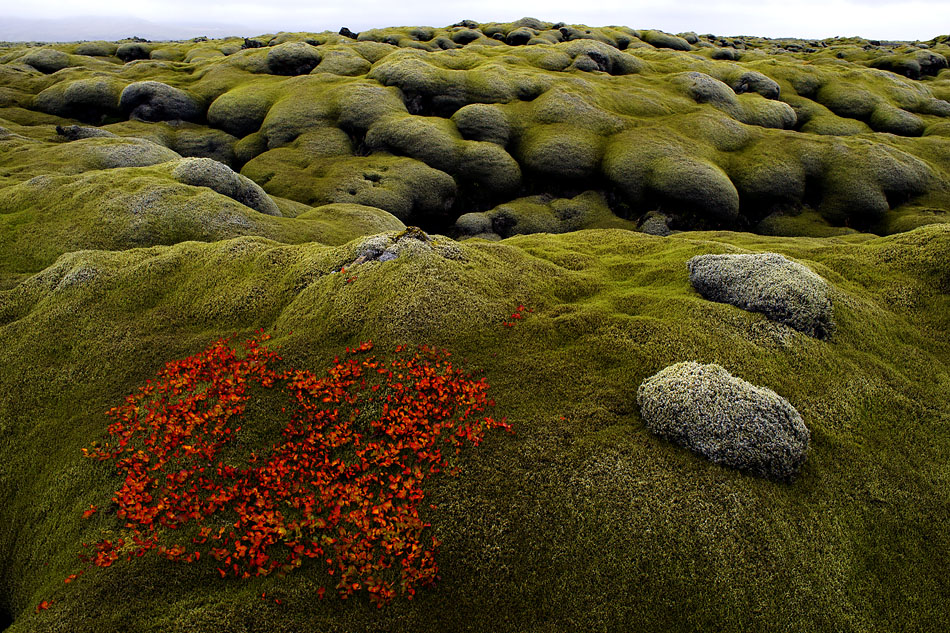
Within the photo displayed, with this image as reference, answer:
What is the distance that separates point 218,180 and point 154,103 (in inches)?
1673

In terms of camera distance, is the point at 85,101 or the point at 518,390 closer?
the point at 518,390

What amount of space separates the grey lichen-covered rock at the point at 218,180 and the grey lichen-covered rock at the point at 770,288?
32037mm

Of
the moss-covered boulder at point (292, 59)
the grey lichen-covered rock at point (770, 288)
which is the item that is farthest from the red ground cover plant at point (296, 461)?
the moss-covered boulder at point (292, 59)

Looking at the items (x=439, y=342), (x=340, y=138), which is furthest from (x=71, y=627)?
(x=340, y=138)

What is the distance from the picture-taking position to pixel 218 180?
3634 cm

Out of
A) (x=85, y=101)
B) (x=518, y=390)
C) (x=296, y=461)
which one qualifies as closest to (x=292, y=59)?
(x=85, y=101)

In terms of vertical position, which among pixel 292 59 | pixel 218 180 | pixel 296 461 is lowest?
pixel 296 461

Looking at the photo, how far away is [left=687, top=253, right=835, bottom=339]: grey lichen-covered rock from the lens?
18219 mm

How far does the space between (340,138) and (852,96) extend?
76.8 meters

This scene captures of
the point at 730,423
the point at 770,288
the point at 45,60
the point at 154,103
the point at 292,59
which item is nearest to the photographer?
the point at 730,423

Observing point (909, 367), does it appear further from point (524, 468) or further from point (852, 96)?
point (852, 96)

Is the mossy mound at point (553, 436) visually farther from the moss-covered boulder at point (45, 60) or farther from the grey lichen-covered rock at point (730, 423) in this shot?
the moss-covered boulder at point (45, 60)

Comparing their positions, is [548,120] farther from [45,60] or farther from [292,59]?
[45,60]

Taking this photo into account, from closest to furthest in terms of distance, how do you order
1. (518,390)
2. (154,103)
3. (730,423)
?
(730,423), (518,390), (154,103)
